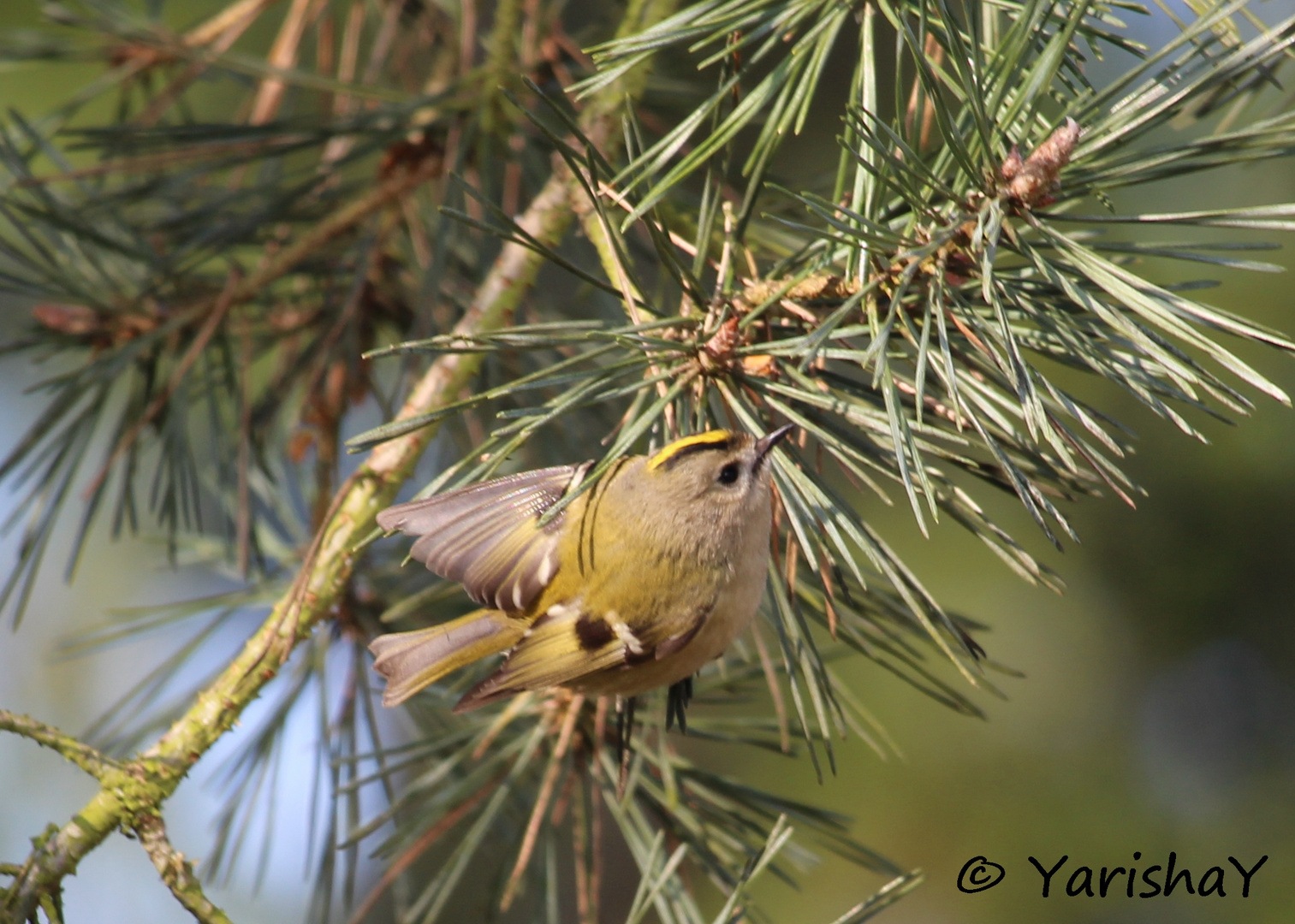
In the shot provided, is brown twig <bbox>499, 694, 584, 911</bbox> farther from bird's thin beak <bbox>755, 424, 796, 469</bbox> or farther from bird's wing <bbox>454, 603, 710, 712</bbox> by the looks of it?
bird's thin beak <bbox>755, 424, 796, 469</bbox>

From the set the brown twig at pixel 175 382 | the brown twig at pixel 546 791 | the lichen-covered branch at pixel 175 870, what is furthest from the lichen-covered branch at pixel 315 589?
the brown twig at pixel 175 382

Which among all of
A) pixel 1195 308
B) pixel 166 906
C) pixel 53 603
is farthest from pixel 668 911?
pixel 53 603

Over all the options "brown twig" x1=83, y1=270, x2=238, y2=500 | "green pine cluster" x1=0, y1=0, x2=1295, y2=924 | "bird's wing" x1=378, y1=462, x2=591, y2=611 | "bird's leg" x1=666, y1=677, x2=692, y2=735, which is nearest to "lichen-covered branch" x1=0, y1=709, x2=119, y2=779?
"green pine cluster" x1=0, y1=0, x2=1295, y2=924

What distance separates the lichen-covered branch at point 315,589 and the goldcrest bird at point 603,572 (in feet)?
0.18

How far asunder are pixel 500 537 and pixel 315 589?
0.15m

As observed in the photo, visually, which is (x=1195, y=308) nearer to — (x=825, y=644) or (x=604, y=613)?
(x=604, y=613)

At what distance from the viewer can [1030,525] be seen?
68.8 inches

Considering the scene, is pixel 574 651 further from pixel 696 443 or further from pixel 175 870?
pixel 175 870

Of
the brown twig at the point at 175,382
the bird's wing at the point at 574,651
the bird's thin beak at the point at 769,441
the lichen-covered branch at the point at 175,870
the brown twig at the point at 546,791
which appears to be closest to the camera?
the lichen-covered branch at the point at 175,870

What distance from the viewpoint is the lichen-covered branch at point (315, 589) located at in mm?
635

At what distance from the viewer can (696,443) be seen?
2.54 feet

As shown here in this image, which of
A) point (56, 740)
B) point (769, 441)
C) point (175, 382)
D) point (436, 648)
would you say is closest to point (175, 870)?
point (56, 740)

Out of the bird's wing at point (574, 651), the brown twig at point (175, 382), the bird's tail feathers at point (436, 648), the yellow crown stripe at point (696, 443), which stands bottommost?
the bird's wing at point (574, 651)

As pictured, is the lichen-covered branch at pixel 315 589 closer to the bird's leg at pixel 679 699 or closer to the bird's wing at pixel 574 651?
the bird's wing at pixel 574 651
